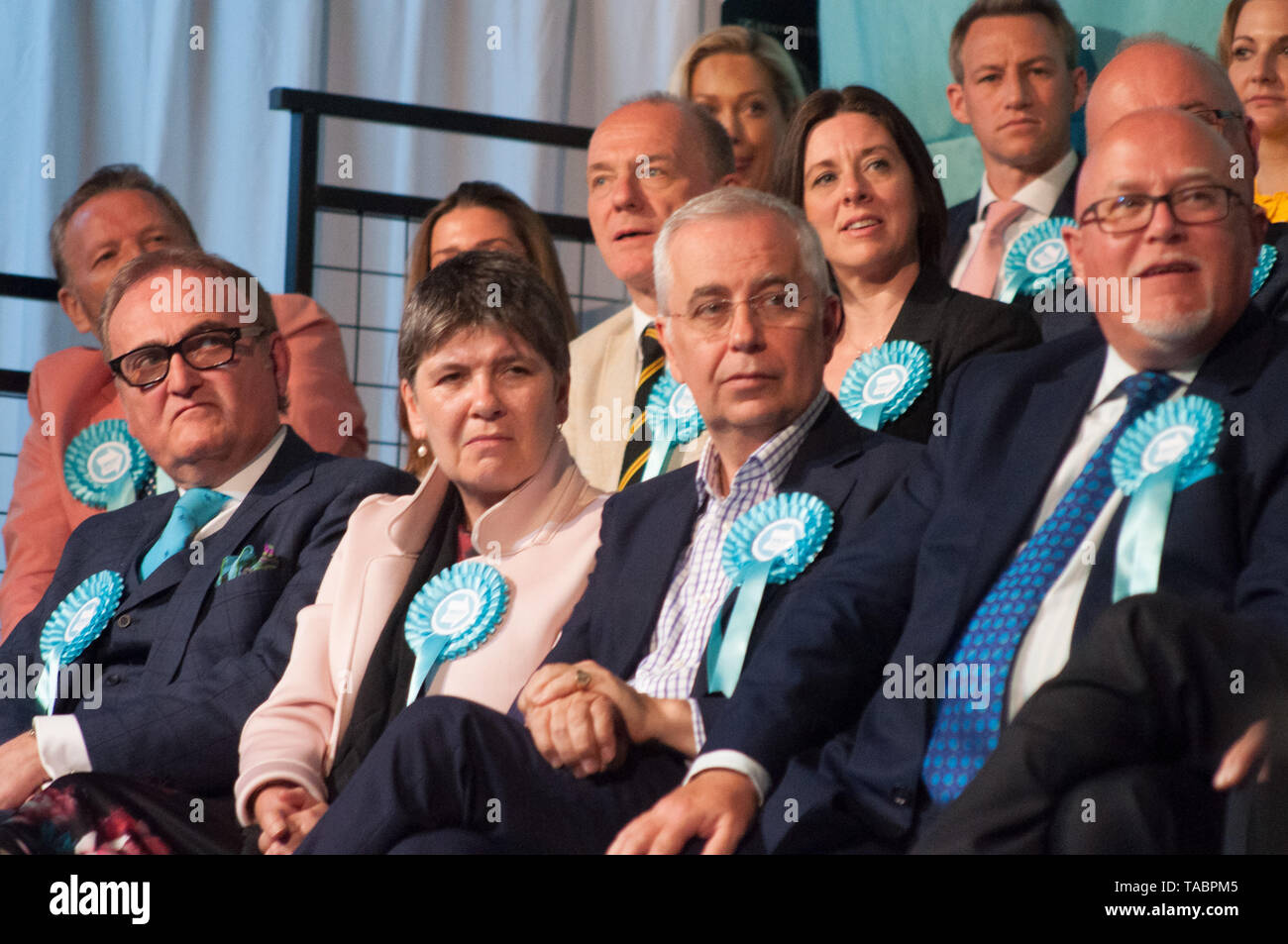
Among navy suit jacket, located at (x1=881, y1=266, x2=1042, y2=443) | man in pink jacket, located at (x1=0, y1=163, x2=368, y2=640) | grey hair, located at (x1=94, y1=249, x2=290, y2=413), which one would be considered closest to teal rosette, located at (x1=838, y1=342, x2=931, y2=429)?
navy suit jacket, located at (x1=881, y1=266, x2=1042, y2=443)

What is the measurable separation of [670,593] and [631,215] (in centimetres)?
103

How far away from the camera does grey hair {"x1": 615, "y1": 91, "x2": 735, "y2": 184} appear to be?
2.93 meters

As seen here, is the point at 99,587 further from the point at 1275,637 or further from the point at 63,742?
the point at 1275,637

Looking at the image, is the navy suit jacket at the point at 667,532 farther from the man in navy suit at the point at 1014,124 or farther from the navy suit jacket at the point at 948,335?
the man in navy suit at the point at 1014,124

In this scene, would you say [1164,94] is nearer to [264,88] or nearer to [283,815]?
[283,815]

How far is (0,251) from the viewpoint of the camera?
13.2ft

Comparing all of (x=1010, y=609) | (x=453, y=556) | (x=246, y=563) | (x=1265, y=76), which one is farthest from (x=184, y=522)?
(x=1265, y=76)

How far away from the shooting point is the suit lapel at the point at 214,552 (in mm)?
2375

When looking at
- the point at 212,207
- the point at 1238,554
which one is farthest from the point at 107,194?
the point at 1238,554

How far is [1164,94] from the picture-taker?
2408mm

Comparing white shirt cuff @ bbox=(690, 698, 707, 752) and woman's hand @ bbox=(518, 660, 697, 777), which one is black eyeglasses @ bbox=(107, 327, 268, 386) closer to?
woman's hand @ bbox=(518, 660, 697, 777)

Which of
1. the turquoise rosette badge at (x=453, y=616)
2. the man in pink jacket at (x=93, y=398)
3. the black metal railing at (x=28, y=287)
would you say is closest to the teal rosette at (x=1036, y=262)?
the turquoise rosette badge at (x=453, y=616)

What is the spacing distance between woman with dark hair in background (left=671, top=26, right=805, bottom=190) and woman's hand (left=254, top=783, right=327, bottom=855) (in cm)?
165
